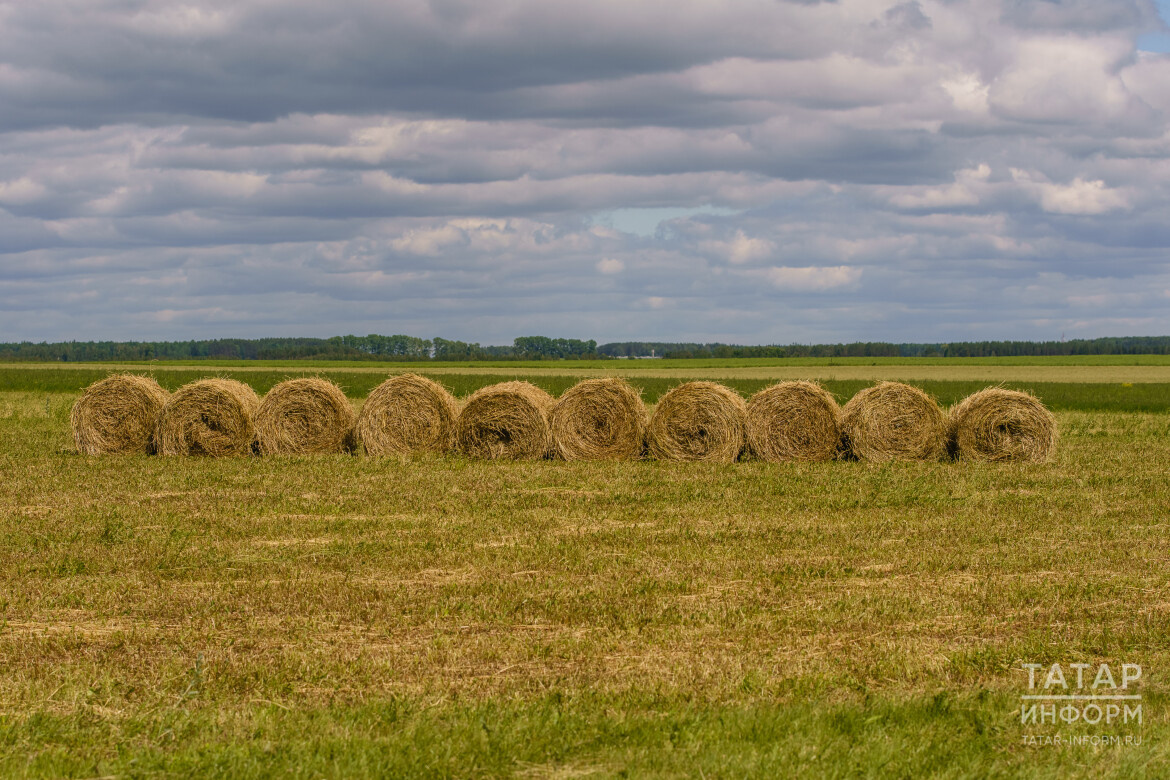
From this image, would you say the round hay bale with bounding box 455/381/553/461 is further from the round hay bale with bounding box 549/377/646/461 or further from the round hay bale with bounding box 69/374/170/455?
the round hay bale with bounding box 69/374/170/455

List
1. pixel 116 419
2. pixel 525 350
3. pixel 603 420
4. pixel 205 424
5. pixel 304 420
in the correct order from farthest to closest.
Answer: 1. pixel 525 350
2. pixel 116 419
3. pixel 304 420
4. pixel 205 424
5. pixel 603 420

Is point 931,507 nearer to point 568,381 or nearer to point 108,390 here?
point 108,390

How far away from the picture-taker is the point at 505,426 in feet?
60.7

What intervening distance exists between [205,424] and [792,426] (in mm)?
10033

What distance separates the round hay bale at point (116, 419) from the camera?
757 inches

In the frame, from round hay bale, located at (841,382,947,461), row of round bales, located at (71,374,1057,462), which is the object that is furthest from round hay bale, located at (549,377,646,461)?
round hay bale, located at (841,382,947,461)

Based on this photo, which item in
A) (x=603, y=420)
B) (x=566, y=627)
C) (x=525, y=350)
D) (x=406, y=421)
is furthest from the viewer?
(x=525, y=350)

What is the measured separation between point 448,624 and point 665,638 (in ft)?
4.89

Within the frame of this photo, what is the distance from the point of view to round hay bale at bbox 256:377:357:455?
1883 centimetres

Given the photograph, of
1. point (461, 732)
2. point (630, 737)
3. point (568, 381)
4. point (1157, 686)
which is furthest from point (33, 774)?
point (568, 381)

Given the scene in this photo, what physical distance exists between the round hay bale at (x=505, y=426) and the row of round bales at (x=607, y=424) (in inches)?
0.7

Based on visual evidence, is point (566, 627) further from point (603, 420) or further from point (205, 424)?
point (205, 424)

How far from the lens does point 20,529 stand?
35.9ft

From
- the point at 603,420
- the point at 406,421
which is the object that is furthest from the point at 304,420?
the point at 603,420
